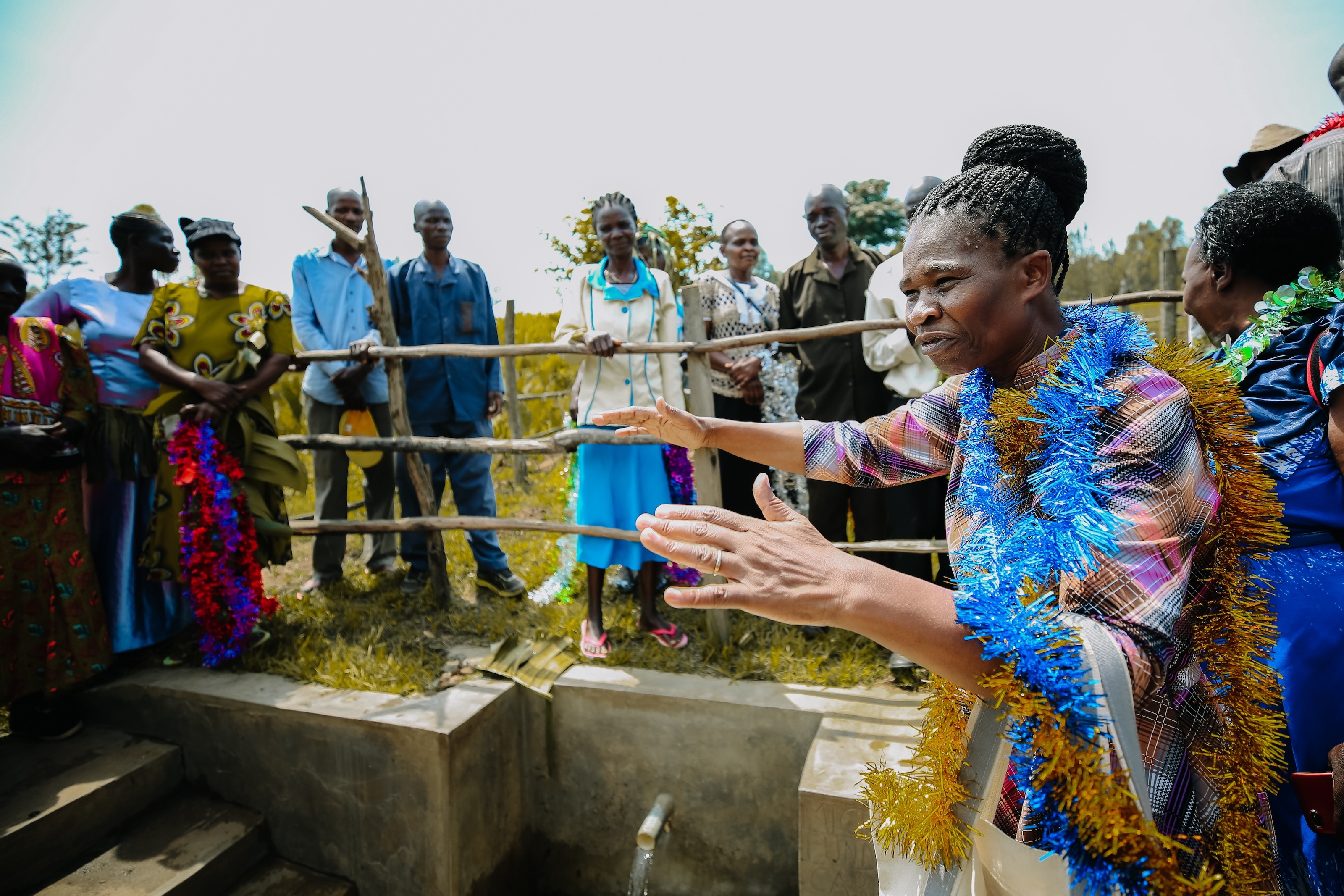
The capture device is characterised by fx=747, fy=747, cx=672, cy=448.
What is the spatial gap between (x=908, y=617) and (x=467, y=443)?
300 centimetres

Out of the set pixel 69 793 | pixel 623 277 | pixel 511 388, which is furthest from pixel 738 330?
pixel 511 388

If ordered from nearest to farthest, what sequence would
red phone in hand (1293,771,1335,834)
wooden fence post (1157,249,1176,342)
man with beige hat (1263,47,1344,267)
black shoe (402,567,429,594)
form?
red phone in hand (1293,771,1335,834) → man with beige hat (1263,47,1344,267) → black shoe (402,567,429,594) → wooden fence post (1157,249,1176,342)

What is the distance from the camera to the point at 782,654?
3.19m

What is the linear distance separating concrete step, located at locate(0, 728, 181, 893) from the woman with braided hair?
2.93 metres

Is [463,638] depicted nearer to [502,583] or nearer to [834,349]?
[502,583]

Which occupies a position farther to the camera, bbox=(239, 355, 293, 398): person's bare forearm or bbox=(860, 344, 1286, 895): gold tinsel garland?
bbox=(239, 355, 293, 398): person's bare forearm

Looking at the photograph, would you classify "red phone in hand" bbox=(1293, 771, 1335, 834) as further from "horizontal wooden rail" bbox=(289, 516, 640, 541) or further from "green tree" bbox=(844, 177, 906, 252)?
"green tree" bbox=(844, 177, 906, 252)

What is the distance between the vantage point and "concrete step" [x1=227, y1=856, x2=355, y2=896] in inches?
117

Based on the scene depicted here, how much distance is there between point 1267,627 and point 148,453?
3972mm

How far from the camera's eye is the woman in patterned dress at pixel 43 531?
2.88 metres

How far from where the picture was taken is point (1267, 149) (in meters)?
2.79

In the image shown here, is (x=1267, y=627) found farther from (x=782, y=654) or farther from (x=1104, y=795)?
(x=782, y=654)

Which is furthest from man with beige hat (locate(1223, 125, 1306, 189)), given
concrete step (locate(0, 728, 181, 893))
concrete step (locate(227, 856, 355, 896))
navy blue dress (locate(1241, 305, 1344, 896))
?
concrete step (locate(0, 728, 181, 893))

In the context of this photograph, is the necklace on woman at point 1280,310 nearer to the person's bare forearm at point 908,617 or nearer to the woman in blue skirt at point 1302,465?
the woman in blue skirt at point 1302,465
